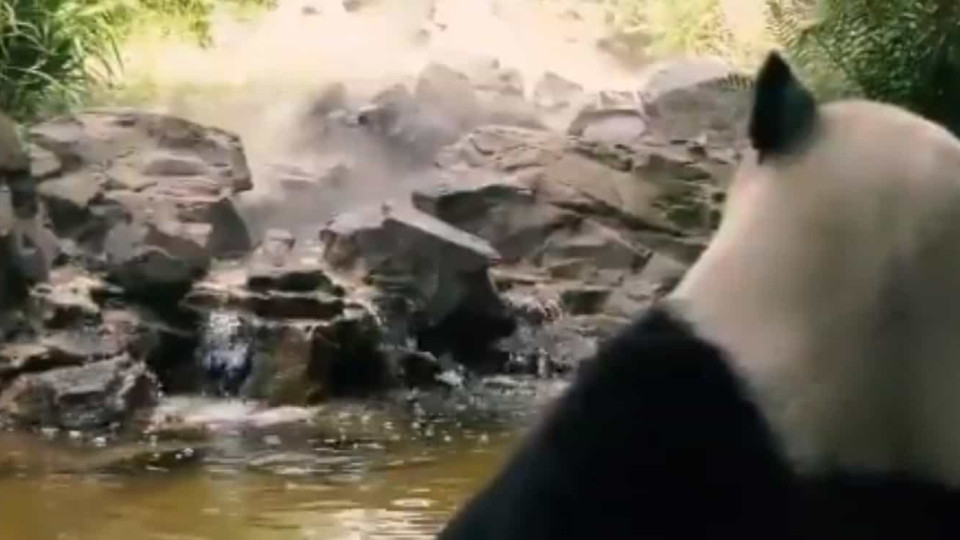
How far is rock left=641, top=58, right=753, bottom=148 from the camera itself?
9.48m

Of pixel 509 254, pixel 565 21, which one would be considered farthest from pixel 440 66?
pixel 509 254

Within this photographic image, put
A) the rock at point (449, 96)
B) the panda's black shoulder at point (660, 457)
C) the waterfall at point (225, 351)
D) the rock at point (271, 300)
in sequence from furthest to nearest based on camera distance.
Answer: the rock at point (449, 96) < the rock at point (271, 300) < the waterfall at point (225, 351) < the panda's black shoulder at point (660, 457)

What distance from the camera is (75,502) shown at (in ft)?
16.6

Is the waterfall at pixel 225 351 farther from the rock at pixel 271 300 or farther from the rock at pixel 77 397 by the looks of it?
the rock at pixel 77 397

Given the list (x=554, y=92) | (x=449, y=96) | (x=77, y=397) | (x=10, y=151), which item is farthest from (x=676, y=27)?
(x=77, y=397)

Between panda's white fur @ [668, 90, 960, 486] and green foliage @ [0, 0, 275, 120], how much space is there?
7.83m

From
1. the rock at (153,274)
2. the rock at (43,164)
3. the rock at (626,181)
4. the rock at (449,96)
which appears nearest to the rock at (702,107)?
the rock at (626,181)

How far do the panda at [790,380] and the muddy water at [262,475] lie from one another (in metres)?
3.75

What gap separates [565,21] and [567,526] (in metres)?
9.94

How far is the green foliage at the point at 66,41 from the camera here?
866 centimetres

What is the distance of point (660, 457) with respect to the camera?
1.06 m

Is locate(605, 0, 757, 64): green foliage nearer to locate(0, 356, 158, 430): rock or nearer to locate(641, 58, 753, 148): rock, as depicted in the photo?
locate(641, 58, 753, 148): rock

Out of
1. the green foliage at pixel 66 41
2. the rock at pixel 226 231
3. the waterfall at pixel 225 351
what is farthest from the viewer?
the green foliage at pixel 66 41

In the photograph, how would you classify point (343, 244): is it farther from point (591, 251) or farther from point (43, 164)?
point (43, 164)
